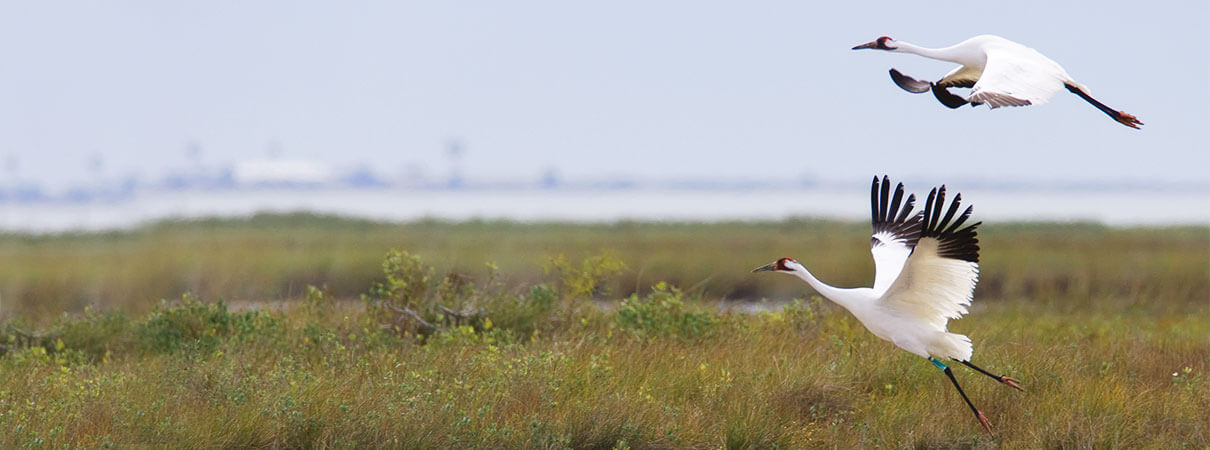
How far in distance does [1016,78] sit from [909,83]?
54.2 inches

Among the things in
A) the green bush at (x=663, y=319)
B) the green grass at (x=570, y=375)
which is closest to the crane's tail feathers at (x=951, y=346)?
the green grass at (x=570, y=375)

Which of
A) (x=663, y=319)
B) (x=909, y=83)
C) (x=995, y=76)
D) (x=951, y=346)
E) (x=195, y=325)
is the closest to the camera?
(x=995, y=76)

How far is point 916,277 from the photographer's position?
20.3ft

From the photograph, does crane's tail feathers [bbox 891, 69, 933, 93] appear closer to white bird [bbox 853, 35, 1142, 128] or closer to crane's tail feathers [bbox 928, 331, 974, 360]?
white bird [bbox 853, 35, 1142, 128]

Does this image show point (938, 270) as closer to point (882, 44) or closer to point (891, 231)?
point (891, 231)

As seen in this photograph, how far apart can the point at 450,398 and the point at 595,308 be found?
153 inches

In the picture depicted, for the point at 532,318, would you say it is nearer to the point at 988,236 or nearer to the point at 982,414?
the point at 982,414

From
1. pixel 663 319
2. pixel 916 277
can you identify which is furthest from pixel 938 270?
pixel 663 319

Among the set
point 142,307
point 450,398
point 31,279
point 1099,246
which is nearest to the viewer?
point 450,398

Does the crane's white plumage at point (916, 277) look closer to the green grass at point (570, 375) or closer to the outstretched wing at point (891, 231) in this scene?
the outstretched wing at point (891, 231)

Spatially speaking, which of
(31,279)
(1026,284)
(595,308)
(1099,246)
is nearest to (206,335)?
(595,308)

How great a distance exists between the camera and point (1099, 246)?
70.5 feet

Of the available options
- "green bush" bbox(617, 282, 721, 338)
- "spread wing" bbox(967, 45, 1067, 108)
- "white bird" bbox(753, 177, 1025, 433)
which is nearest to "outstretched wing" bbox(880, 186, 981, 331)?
"white bird" bbox(753, 177, 1025, 433)

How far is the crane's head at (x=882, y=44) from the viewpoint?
7195 millimetres
